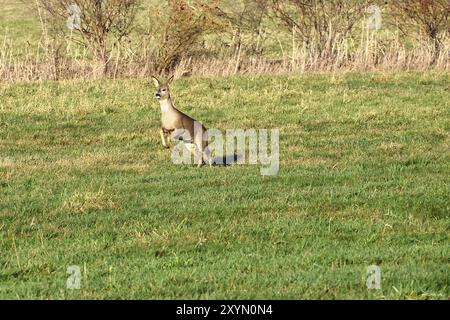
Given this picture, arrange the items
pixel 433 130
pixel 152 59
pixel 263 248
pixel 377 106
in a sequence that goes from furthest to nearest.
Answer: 1. pixel 152 59
2. pixel 377 106
3. pixel 433 130
4. pixel 263 248

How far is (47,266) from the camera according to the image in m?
8.09

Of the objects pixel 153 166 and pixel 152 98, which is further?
pixel 152 98

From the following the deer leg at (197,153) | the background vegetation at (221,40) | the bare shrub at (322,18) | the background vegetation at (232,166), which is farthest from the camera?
the bare shrub at (322,18)

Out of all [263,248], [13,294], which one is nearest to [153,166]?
[263,248]

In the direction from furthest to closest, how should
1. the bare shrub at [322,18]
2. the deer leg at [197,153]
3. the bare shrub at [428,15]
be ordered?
the bare shrub at [428,15]
the bare shrub at [322,18]
the deer leg at [197,153]

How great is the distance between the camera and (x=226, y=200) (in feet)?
35.3

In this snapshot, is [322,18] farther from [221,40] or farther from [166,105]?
[166,105]

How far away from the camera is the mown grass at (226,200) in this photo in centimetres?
755

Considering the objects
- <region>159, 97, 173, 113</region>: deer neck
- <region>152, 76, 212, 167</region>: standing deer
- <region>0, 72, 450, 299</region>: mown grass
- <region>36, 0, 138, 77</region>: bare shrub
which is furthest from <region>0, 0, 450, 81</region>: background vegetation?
<region>152, 76, 212, 167</region>: standing deer

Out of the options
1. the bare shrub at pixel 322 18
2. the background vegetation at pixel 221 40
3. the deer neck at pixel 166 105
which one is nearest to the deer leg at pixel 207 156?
the deer neck at pixel 166 105

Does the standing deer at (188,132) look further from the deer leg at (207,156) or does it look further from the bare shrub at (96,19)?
the bare shrub at (96,19)
